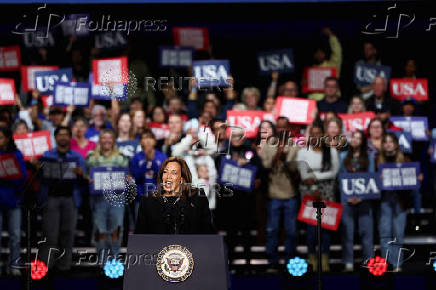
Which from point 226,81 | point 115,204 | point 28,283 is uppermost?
point 226,81

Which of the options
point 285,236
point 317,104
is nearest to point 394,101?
point 317,104

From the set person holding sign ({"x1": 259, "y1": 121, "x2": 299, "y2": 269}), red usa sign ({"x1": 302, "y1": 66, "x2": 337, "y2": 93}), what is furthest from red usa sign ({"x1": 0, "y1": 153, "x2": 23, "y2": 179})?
red usa sign ({"x1": 302, "y1": 66, "x2": 337, "y2": 93})

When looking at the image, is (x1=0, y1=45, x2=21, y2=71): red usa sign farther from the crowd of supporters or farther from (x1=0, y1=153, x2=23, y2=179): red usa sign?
(x1=0, y1=153, x2=23, y2=179): red usa sign

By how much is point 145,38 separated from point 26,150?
4.36 m

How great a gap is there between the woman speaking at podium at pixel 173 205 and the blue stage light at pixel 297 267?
189 centimetres

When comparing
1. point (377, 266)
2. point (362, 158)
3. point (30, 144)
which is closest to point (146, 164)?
point (30, 144)

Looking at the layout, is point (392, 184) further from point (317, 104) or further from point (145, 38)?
point (145, 38)

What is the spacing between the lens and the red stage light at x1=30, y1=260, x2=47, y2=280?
6895mm

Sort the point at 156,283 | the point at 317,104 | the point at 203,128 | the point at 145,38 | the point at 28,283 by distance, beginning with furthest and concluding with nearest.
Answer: the point at 145,38 → the point at 317,104 → the point at 203,128 → the point at 28,283 → the point at 156,283

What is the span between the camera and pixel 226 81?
31.7 ft

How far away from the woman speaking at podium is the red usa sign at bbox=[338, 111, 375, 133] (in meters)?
4.26

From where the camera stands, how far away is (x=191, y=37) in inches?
428

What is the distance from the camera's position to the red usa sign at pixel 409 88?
10055 mm

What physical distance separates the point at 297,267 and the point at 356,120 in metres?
2.80
